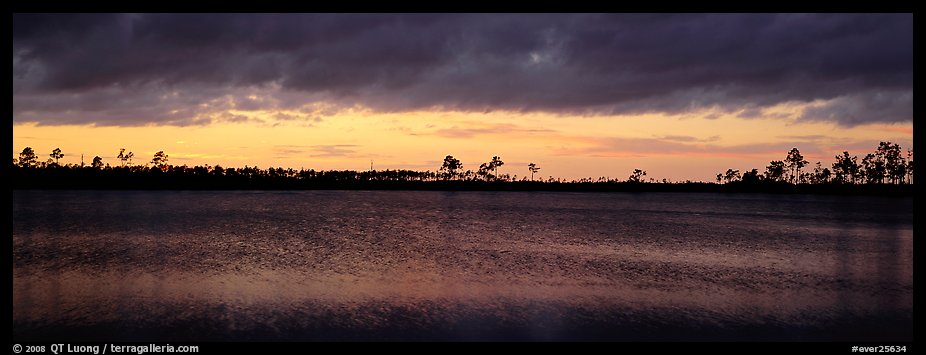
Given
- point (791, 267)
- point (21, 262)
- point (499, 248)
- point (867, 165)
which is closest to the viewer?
point (21, 262)

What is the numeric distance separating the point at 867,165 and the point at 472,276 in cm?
23199

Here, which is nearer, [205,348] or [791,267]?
[205,348]

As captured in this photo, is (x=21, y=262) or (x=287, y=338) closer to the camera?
(x=287, y=338)

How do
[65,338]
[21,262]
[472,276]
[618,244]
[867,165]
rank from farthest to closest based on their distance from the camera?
1. [867,165]
2. [618,244]
3. [21,262]
4. [472,276]
5. [65,338]

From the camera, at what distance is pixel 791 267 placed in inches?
1002

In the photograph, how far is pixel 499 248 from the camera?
104 ft

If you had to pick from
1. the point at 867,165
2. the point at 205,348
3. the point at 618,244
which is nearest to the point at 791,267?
the point at 618,244

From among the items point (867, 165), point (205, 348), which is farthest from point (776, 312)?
point (867, 165)
